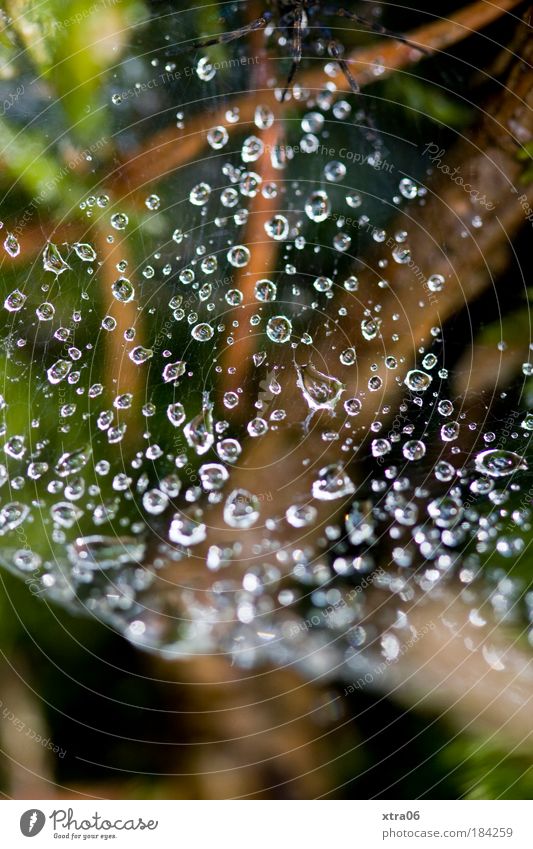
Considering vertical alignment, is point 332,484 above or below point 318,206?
below

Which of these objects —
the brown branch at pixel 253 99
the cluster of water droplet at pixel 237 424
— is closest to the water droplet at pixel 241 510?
the cluster of water droplet at pixel 237 424

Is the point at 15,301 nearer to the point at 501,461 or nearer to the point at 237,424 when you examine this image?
the point at 237,424

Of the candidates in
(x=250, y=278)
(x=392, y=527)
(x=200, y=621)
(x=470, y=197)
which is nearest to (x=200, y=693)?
(x=200, y=621)

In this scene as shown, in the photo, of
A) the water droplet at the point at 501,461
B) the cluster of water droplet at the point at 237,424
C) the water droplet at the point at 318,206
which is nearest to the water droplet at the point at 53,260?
the cluster of water droplet at the point at 237,424

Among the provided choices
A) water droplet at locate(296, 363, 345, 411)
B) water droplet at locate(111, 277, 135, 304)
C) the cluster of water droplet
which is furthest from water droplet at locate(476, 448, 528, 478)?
water droplet at locate(111, 277, 135, 304)

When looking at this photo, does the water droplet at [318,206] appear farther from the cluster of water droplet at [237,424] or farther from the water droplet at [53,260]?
the water droplet at [53,260]

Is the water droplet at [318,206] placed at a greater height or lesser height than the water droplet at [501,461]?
greater

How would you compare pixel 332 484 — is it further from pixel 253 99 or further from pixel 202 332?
pixel 253 99

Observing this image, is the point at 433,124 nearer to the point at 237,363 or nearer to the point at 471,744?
the point at 237,363

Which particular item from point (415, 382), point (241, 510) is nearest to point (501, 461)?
point (415, 382)

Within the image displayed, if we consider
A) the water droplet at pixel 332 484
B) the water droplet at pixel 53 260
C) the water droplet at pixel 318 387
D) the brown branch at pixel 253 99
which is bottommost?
the water droplet at pixel 332 484

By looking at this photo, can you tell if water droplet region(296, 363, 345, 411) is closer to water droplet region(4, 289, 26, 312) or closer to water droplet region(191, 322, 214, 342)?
water droplet region(191, 322, 214, 342)
